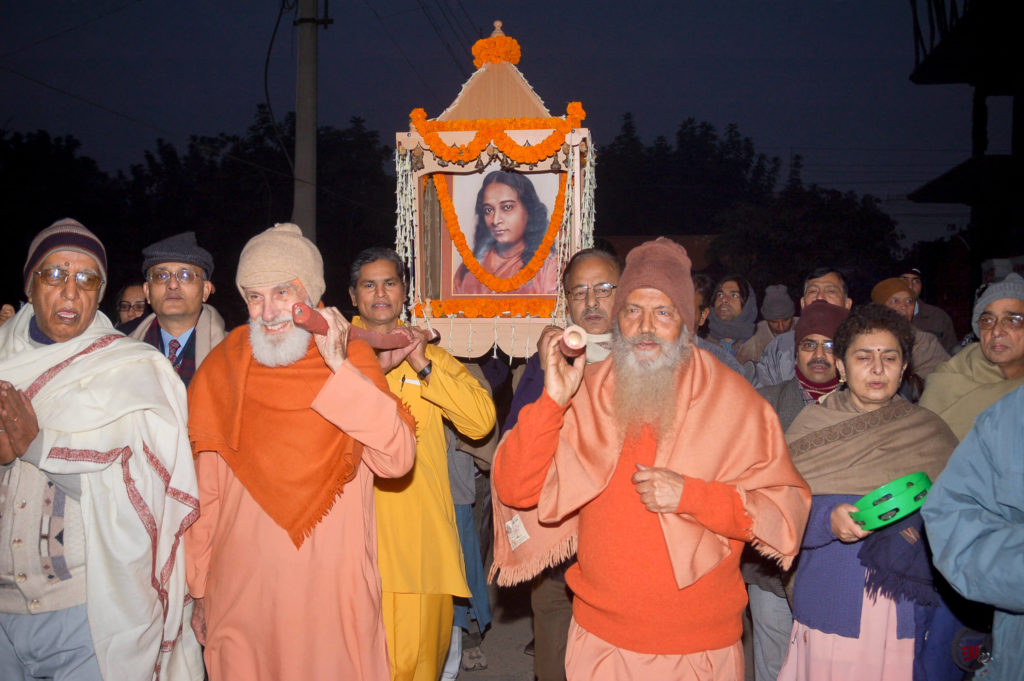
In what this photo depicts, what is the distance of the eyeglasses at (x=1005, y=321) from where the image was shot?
406 cm

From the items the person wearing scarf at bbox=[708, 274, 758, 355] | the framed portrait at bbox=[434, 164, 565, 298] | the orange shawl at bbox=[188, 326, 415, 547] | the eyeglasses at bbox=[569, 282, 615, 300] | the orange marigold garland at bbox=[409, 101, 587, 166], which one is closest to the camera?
the orange shawl at bbox=[188, 326, 415, 547]

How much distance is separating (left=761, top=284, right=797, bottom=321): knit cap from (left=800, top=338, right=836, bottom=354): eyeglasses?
2378 mm

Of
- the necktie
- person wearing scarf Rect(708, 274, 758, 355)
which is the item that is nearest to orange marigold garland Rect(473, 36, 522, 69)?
person wearing scarf Rect(708, 274, 758, 355)

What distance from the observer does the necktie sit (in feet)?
13.3

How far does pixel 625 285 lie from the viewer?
3170 millimetres

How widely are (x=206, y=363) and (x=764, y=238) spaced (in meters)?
27.3

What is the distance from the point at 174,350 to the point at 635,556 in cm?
250

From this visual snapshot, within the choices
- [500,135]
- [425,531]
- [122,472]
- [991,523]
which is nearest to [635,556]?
[991,523]

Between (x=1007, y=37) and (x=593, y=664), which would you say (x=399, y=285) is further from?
(x=1007, y=37)

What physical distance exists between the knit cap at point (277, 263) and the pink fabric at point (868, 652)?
2497mm

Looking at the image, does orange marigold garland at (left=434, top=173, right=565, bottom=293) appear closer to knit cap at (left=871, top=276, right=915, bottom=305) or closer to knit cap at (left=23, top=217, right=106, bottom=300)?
knit cap at (left=871, top=276, right=915, bottom=305)

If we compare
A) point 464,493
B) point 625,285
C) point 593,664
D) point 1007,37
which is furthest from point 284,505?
point 1007,37

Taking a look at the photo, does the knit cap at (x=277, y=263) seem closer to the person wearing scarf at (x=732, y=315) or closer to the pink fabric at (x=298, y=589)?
the pink fabric at (x=298, y=589)

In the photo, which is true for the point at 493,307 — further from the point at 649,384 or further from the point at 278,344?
the point at 649,384
